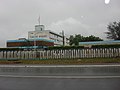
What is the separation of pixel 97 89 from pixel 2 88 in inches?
147

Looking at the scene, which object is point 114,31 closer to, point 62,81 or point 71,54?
point 71,54

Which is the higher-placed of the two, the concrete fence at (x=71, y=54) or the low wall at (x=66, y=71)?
the concrete fence at (x=71, y=54)

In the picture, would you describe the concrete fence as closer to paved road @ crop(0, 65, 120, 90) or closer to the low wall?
the low wall

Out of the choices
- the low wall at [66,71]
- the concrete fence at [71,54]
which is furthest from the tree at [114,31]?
the low wall at [66,71]

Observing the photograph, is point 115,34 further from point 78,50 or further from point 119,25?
point 78,50

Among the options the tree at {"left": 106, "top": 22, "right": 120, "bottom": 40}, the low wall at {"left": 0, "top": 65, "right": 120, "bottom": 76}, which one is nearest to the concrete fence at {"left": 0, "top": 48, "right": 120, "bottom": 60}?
the low wall at {"left": 0, "top": 65, "right": 120, "bottom": 76}

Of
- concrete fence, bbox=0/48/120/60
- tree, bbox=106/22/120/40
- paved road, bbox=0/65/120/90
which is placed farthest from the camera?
tree, bbox=106/22/120/40

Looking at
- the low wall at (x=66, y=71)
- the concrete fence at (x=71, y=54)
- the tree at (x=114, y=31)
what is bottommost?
the low wall at (x=66, y=71)

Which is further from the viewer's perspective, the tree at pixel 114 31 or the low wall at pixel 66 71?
the tree at pixel 114 31

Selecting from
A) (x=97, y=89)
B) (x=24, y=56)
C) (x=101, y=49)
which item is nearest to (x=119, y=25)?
(x=101, y=49)

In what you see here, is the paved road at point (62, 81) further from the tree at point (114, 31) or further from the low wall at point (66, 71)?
the tree at point (114, 31)

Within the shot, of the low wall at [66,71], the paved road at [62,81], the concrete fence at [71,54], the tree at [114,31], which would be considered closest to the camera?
the paved road at [62,81]

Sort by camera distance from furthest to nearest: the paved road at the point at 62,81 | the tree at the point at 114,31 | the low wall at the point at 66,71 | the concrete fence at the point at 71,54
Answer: the tree at the point at 114,31 < the concrete fence at the point at 71,54 < the low wall at the point at 66,71 < the paved road at the point at 62,81

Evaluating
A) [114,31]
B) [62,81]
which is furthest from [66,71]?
[114,31]
